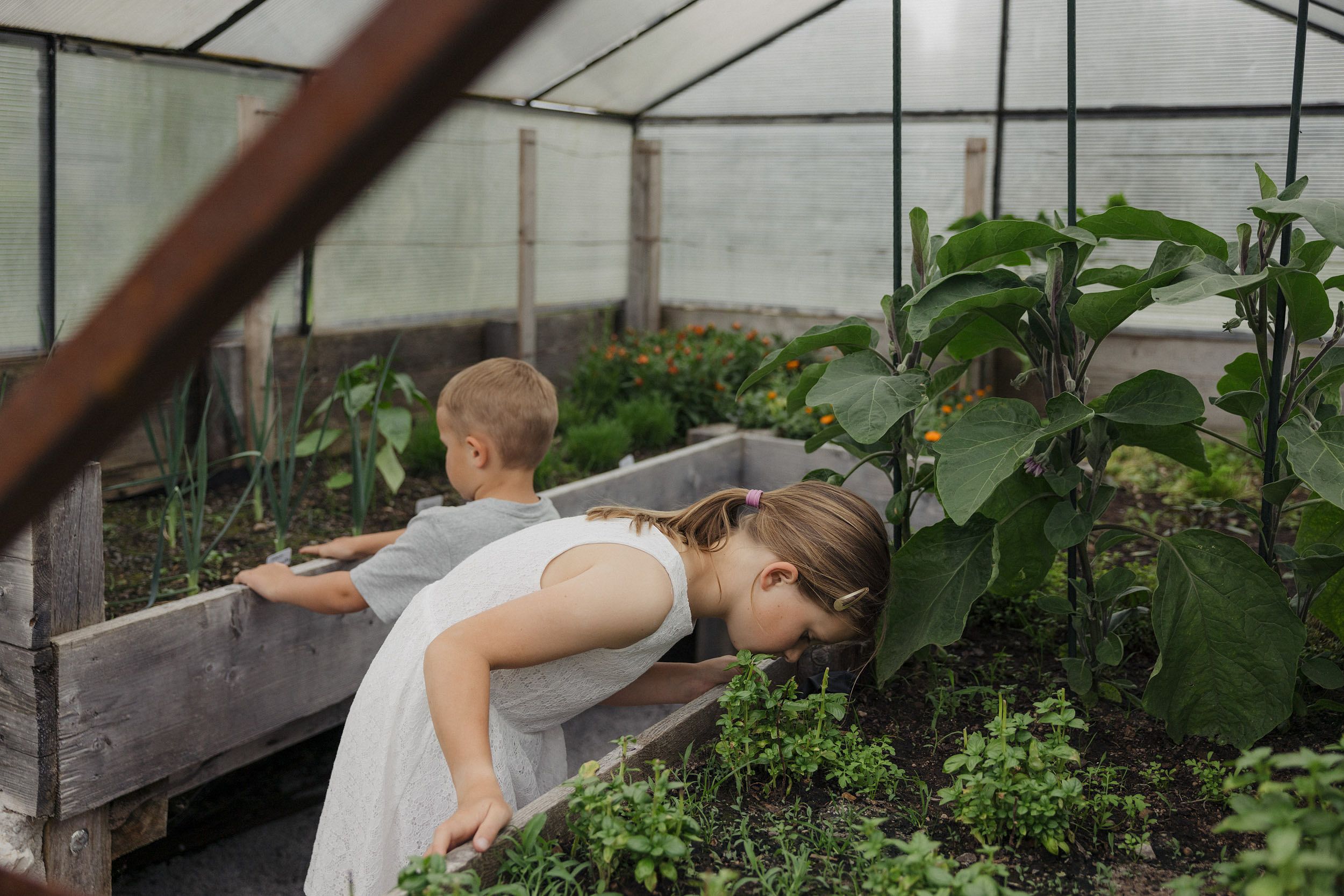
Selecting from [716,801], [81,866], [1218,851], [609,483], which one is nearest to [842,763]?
[716,801]

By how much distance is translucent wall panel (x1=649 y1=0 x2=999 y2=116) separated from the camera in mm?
5531

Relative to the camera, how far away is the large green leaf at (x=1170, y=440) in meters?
1.82

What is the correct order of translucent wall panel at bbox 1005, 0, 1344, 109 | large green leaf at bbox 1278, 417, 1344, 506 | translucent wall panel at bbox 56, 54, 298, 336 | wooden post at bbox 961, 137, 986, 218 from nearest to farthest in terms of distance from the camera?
large green leaf at bbox 1278, 417, 1344, 506
translucent wall panel at bbox 56, 54, 298, 336
translucent wall panel at bbox 1005, 0, 1344, 109
wooden post at bbox 961, 137, 986, 218

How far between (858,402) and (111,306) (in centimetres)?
137

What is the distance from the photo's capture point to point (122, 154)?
3.69 metres

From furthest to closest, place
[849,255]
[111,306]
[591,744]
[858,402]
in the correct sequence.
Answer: [849,255] → [591,744] → [858,402] → [111,306]

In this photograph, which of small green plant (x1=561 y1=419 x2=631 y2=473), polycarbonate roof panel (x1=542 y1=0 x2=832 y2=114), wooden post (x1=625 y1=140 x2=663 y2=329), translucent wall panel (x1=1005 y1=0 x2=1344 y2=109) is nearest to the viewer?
small green plant (x1=561 y1=419 x2=631 y2=473)

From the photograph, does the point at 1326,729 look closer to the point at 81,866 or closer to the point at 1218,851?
the point at 1218,851

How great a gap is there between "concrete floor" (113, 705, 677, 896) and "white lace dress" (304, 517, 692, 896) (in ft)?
2.11

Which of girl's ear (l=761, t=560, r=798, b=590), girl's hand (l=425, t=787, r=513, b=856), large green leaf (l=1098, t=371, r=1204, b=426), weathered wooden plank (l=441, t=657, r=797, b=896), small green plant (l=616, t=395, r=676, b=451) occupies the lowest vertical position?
weathered wooden plank (l=441, t=657, r=797, b=896)

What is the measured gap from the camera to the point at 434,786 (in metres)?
Result: 1.67

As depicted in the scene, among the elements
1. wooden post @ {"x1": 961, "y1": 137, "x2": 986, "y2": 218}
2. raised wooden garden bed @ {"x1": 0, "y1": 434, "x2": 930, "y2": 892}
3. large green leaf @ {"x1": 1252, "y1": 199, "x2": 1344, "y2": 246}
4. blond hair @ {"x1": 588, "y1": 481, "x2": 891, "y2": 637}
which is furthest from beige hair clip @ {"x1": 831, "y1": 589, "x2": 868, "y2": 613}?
wooden post @ {"x1": 961, "y1": 137, "x2": 986, "y2": 218}

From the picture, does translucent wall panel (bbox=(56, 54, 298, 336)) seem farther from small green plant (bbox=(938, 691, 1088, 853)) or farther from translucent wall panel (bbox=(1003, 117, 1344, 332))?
translucent wall panel (bbox=(1003, 117, 1344, 332))

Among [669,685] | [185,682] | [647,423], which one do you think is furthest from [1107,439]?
[647,423]
